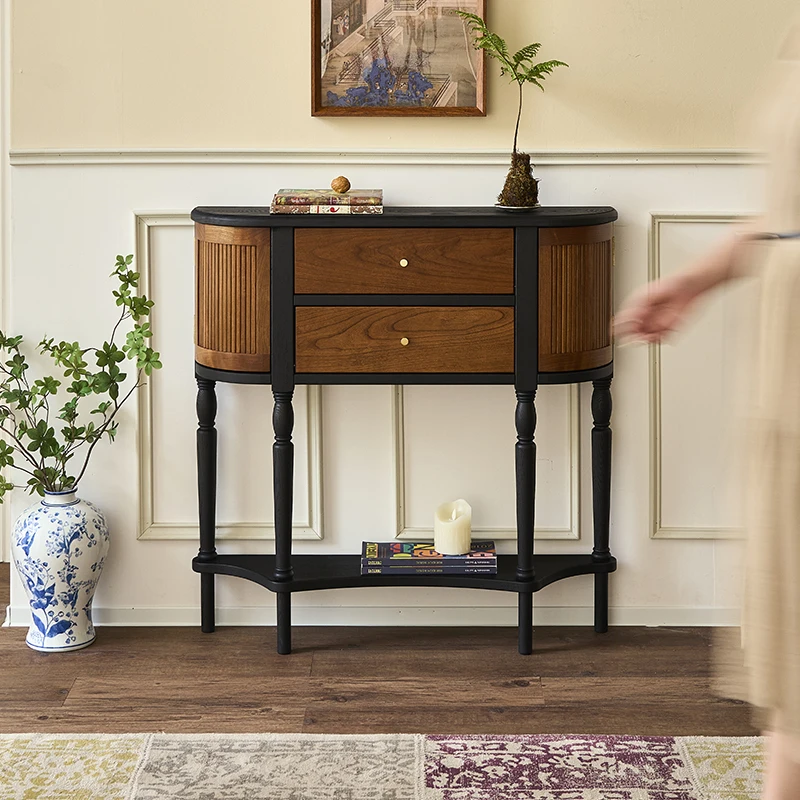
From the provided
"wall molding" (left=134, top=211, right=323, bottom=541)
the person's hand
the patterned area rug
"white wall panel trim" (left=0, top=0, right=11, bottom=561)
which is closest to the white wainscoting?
"wall molding" (left=134, top=211, right=323, bottom=541)

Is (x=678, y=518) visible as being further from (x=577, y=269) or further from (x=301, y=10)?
(x=301, y=10)

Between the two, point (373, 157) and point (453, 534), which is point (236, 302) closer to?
point (373, 157)

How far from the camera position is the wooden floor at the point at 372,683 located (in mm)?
2455

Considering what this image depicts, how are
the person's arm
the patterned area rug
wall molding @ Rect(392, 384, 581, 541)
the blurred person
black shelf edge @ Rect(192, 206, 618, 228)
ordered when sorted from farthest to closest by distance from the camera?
wall molding @ Rect(392, 384, 581, 541) → black shelf edge @ Rect(192, 206, 618, 228) → the patterned area rug → the person's arm → the blurred person

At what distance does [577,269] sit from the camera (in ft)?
8.87

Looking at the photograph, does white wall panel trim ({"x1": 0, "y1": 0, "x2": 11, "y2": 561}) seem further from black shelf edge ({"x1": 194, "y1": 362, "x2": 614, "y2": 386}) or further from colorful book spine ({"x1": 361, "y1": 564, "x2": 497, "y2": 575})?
colorful book spine ({"x1": 361, "y1": 564, "x2": 497, "y2": 575})

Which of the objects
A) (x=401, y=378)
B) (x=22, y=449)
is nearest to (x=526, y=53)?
(x=401, y=378)

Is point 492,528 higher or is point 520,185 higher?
point 520,185

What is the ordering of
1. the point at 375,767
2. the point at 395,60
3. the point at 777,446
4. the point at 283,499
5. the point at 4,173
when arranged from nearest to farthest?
the point at 777,446
the point at 375,767
the point at 283,499
the point at 395,60
the point at 4,173

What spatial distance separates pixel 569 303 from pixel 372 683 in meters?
0.95

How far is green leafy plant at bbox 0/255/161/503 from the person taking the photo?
2826 millimetres

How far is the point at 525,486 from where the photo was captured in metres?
2.76

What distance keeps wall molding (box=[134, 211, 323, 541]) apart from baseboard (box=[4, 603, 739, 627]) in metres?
0.19

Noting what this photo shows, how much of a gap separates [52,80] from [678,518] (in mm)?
1869
